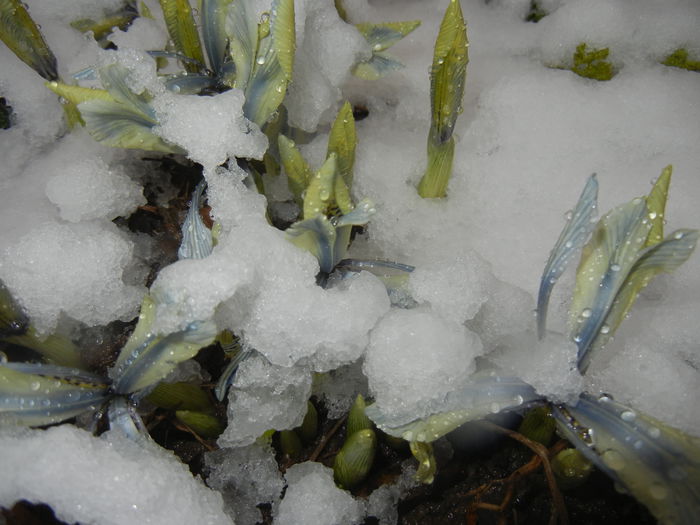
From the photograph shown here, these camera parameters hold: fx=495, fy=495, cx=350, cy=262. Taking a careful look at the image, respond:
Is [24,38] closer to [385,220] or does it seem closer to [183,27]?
[183,27]

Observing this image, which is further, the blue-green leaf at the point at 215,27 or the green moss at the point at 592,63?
the green moss at the point at 592,63

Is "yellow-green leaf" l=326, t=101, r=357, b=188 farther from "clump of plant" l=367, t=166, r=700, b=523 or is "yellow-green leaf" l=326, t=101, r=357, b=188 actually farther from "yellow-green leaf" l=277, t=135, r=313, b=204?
"clump of plant" l=367, t=166, r=700, b=523

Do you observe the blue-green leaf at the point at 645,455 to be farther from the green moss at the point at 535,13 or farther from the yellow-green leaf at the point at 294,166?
the green moss at the point at 535,13

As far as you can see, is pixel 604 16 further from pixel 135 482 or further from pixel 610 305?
pixel 135 482

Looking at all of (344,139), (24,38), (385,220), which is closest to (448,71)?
(344,139)

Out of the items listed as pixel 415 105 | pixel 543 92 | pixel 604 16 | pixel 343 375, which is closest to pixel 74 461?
pixel 343 375

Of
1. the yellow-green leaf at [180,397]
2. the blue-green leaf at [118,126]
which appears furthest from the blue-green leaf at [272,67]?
the yellow-green leaf at [180,397]
